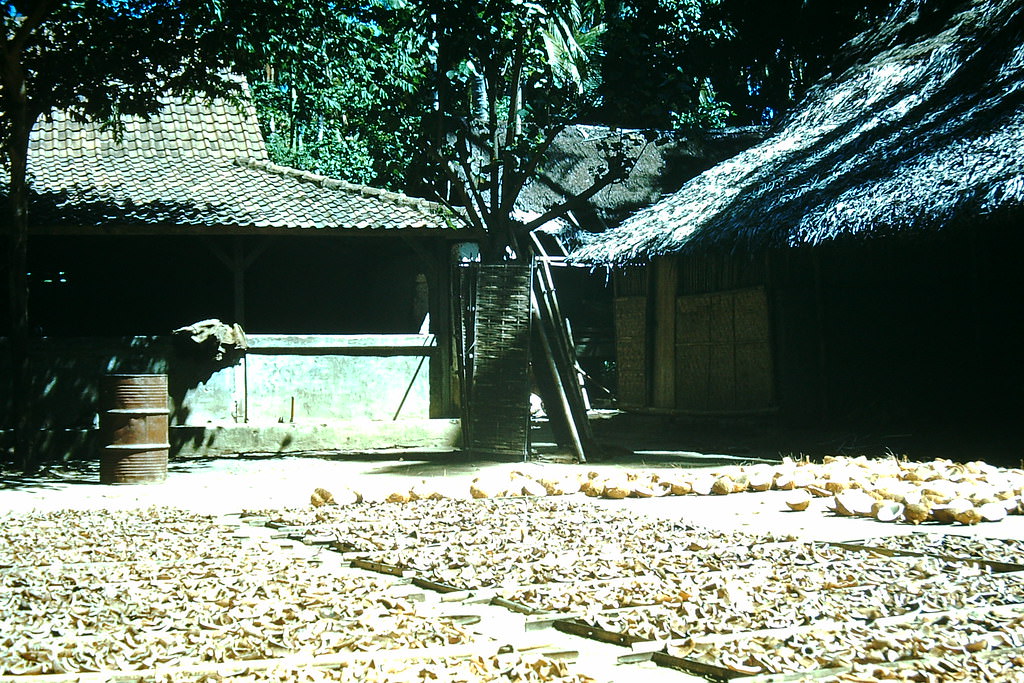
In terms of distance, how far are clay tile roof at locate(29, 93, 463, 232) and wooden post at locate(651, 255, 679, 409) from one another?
275 centimetres

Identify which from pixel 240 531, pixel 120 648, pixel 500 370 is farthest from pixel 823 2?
pixel 120 648

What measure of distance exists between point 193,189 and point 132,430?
4823 millimetres

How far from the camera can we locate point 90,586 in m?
4.13

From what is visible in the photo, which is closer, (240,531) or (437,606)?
(437,606)

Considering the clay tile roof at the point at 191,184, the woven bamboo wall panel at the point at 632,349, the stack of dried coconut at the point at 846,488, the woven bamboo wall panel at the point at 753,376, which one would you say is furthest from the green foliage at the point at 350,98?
the stack of dried coconut at the point at 846,488

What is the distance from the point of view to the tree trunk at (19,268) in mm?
10195

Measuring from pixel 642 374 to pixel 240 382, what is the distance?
5.27 metres

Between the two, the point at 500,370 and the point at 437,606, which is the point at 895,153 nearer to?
the point at 500,370

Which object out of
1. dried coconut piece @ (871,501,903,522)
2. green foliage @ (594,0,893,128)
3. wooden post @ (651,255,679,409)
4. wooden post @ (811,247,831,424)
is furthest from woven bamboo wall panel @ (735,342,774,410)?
green foliage @ (594,0,893,128)

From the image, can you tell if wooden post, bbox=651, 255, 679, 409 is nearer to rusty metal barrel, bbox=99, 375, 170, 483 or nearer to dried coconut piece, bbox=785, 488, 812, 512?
rusty metal barrel, bbox=99, 375, 170, 483

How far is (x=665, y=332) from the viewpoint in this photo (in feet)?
A: 46.3

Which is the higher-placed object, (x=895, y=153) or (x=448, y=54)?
(x=448, y=54)

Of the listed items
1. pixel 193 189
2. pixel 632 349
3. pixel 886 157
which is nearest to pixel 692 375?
pixel 632 349

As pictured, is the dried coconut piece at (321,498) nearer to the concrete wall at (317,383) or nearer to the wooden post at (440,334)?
the concrete wall at (317,383)
